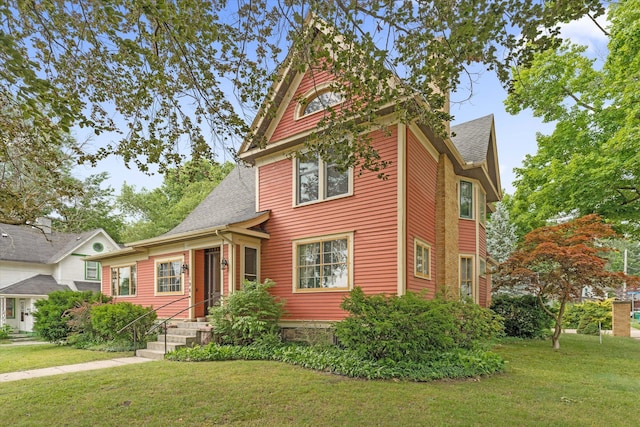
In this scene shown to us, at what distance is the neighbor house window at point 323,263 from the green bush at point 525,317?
319 inches

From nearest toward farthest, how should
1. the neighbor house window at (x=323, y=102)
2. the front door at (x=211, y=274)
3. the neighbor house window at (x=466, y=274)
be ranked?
the neighbor house window at (x=323, y=102) < the front door at (x=211, y=274) < the neighbor house window at (x=466, y=274)

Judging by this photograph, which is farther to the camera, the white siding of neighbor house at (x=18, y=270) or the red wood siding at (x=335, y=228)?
the white siding of neighbor house at (x=18, y=270)

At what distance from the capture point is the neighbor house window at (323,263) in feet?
34.0

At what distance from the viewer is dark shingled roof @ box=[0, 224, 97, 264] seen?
871 inches

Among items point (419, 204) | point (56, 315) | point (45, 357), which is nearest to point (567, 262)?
point (419, 204)

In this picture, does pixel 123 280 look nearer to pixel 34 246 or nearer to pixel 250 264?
pixel 250 264

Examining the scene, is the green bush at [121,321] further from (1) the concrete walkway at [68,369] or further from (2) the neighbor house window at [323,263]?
(2) the neighbor house window at [323,263]

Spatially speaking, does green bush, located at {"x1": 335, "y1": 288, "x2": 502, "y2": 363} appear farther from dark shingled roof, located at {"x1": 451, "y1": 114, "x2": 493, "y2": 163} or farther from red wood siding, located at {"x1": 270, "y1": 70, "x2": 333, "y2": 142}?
dark shingled roof, located at {"x1": 451, "y1": 114, "x2": 493, "y2": 163}

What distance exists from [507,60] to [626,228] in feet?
50.7

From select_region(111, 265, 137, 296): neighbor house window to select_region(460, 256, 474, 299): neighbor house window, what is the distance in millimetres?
11919

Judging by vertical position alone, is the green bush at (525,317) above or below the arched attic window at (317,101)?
below

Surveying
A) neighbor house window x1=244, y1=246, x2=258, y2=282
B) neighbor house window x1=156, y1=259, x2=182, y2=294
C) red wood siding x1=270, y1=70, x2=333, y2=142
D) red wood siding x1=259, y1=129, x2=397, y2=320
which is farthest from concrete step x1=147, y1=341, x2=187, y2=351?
red wood siding x1=270, y1=70, x2=333, y2=142

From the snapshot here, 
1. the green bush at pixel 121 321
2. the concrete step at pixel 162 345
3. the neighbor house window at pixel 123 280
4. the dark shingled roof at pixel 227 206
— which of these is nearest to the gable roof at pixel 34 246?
the neighbor house window at pixel 123 280

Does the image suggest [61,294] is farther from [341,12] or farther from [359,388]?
[341,12]
